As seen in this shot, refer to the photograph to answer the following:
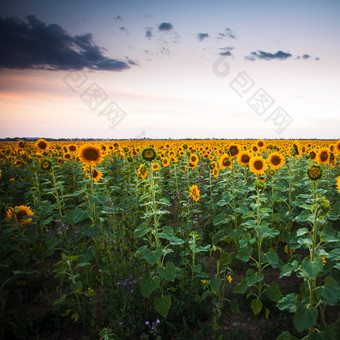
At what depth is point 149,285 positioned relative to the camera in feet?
9.13

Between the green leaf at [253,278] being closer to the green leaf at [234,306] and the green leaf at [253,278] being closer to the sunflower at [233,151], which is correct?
the green leaf at [234,306]

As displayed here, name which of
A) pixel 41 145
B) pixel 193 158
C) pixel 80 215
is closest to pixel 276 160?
pixel 193 158

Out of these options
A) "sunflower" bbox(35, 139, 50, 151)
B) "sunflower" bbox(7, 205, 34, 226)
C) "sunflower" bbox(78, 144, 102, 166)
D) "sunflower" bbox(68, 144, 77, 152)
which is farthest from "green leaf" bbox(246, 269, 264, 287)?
"sunflower" bbox(68, 144, 77, 152)

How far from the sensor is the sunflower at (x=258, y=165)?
454cm

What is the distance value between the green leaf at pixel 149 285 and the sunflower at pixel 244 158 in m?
3.10

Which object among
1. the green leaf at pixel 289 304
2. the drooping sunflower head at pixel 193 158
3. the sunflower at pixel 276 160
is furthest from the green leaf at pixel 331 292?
the drooping sunflower head at pixel 193 158

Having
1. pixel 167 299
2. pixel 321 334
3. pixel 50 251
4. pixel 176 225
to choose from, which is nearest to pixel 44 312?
pixel 50 251

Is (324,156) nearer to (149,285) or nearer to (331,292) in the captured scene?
(331,292)

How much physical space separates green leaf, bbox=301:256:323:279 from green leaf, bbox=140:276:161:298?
168cm

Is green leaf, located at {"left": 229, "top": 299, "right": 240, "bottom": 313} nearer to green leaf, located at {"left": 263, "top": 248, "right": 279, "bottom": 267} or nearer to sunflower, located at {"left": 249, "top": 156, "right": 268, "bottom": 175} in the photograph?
green leaf, located at {"left": 263, "top": 248, "right": 279, "bottom": 267}

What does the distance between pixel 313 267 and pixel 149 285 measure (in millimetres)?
1844

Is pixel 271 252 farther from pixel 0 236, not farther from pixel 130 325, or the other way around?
pixel 0 236

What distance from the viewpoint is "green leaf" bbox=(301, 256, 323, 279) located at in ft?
7.23

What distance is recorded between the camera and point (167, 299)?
2.81 meters
